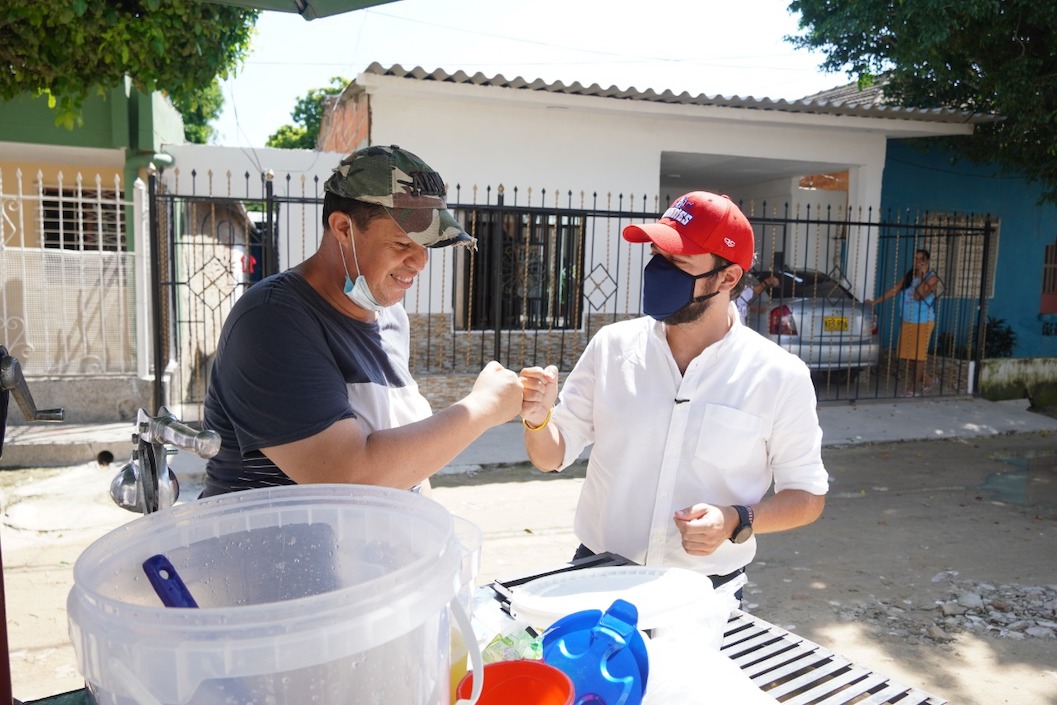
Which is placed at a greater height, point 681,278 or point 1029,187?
point 1029,187

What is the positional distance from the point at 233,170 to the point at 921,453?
787 cm

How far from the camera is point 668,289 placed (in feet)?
6.93

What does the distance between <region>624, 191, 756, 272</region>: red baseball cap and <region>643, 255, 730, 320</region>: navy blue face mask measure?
70 millimetres

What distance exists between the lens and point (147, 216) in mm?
7027

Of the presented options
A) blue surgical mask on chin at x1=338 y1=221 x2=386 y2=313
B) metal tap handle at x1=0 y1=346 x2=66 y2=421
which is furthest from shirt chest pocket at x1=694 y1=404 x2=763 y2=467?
metal tap handle at x1=0 y1=346 x2=66 y2=421

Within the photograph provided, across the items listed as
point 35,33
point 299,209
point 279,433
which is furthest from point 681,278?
point 299,209

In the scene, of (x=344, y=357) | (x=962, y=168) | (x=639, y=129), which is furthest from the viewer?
(x=962, y=168)

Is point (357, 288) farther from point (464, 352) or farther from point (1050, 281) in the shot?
point (1050, 281)

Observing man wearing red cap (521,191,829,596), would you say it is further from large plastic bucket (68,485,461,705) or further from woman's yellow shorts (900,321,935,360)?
woman's yellow shorts (900,321,935,360)

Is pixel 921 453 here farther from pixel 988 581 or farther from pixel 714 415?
pixel 714 415

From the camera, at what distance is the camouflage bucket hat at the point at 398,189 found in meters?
1.67

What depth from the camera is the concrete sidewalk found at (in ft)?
20.8

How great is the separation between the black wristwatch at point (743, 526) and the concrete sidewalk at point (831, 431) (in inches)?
189

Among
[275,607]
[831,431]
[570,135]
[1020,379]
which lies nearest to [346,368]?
[275,607]
